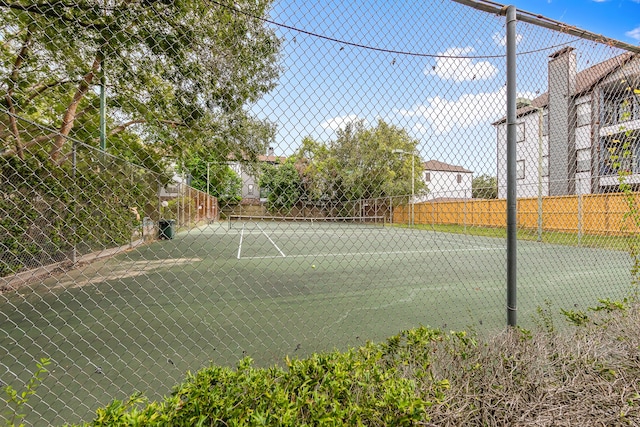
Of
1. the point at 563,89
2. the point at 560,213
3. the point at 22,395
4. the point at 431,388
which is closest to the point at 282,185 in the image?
the point at 431,388

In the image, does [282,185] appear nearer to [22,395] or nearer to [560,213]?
[22,395]

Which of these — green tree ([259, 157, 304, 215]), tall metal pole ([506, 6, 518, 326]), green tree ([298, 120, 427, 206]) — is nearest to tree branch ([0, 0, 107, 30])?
green tree ([259, 157, 304, 215])

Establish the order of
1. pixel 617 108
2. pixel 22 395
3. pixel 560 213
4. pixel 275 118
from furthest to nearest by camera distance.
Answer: pixel 560 213 → pixel 617 108 → pixel 275 118 → pixel 22 395

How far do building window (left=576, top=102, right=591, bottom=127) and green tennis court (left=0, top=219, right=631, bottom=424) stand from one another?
2.01 meters

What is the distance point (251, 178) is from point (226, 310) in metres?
2.19

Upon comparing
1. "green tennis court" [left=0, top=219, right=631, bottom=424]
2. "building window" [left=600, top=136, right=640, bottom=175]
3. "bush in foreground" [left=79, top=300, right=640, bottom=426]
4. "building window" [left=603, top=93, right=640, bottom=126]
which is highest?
"building window" [left=603, top=93, right=640, bottom=126]

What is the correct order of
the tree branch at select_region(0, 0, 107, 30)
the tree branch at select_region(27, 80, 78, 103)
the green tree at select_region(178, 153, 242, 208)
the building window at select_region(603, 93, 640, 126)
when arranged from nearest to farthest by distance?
the tree branch at select_region(0, 0, 107, 30)
the green tree at select_region(178, 153, 242, 208)
the tree branch at select_region(27, 80, 78, 103)
the building window at select_region(603, 93, 640, 126)

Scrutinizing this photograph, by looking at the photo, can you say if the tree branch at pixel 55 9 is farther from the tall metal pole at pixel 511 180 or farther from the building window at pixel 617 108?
the building window at pixel 617 108

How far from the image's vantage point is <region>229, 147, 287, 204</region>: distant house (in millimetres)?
1945

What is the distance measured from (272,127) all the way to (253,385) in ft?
4.40

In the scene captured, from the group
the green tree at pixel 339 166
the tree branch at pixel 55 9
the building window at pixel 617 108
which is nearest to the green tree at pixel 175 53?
the tree branch at pixel 55 9

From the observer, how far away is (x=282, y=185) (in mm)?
2135

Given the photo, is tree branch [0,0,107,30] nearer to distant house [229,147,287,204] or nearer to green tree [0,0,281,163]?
green tree [0,0,281,163]

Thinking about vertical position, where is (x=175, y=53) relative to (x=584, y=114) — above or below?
below
